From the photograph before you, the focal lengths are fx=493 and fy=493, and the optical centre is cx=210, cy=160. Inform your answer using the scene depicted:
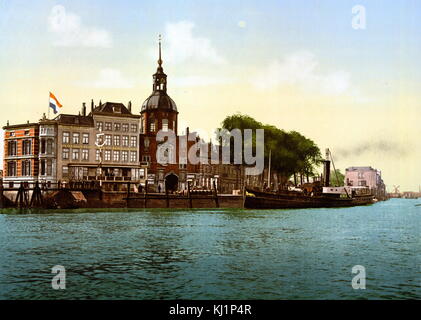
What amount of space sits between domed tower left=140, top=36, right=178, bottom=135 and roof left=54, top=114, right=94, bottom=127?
13.0m

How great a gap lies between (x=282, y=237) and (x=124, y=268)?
1532 cm

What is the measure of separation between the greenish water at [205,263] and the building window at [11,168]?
4566cm

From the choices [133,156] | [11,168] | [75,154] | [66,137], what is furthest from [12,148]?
[133,156]

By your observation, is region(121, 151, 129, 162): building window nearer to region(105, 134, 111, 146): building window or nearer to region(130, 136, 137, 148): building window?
region(130, 136, 137, 148): building window

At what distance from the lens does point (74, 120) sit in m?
81.4

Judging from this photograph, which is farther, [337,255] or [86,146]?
[86,146]

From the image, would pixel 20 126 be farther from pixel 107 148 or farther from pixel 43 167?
pixel 107 148

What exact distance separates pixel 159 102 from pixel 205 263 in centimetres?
7216

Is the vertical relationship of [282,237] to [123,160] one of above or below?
below

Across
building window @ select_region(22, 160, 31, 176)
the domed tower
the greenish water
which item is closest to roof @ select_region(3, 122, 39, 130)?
building window @ select_region(22, 160, 31, 176)

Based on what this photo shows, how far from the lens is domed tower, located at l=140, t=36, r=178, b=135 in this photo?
9294cm

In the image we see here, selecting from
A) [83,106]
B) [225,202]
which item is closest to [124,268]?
[225,202]
